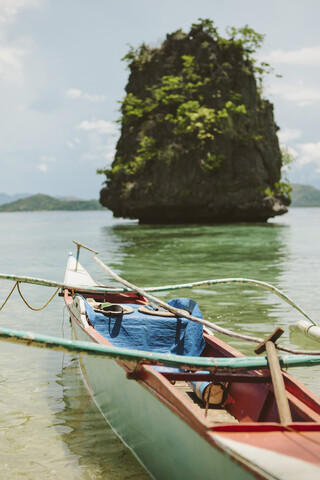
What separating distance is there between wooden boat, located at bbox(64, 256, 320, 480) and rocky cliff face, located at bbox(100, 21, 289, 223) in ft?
123

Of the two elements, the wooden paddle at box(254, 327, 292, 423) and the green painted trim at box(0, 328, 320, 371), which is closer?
the wooden paddle at box(254, 327, 292, 423)

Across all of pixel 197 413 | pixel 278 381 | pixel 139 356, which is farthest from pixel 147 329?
pixel 197 413

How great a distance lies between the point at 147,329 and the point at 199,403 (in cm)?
155

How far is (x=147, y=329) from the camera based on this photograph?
20.4 feet

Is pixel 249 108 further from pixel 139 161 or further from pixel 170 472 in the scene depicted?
pixel 170 472

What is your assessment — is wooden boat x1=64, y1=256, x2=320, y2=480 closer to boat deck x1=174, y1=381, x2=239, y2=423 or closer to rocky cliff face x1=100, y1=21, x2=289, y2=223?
boat deck x1=174, y1=381, x2=239, y2=423

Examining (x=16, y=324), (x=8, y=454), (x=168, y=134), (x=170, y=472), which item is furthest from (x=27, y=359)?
(x=168, y=134)

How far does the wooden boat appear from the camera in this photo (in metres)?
2.78

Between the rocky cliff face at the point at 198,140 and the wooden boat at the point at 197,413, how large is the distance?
37391mm

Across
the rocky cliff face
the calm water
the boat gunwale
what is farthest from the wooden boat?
the rocky cliff face

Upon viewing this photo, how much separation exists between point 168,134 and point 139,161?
146 inches

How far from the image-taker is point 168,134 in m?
43.8

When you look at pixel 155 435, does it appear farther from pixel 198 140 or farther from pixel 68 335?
pixel 198 140

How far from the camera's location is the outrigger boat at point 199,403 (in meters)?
2.81
